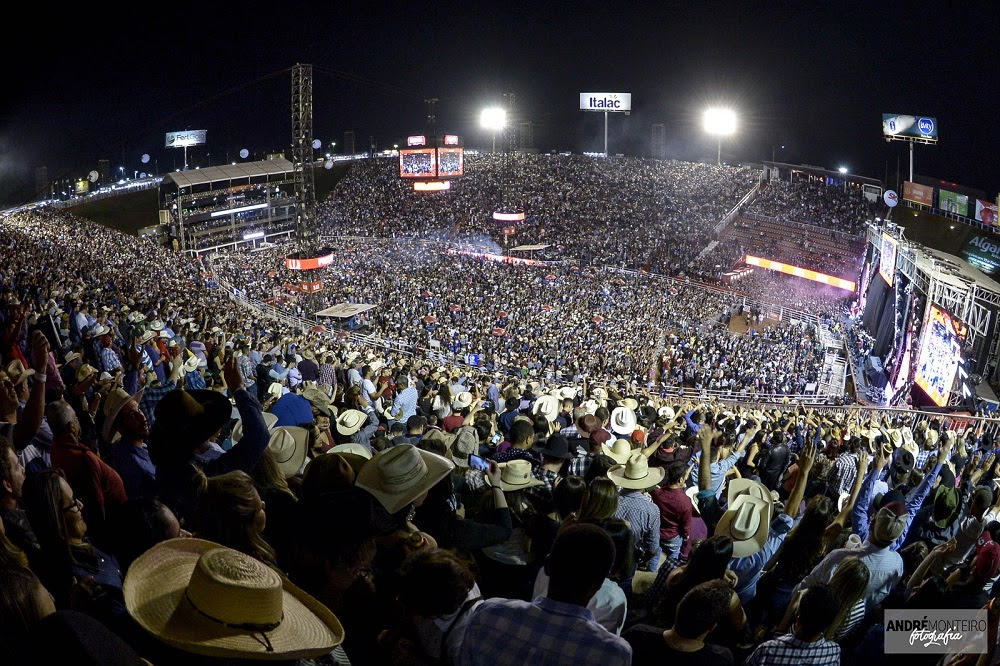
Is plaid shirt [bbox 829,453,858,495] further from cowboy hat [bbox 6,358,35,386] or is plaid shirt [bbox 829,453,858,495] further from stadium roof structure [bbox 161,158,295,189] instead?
stadium roof structure [bbox 161,158,295,189]

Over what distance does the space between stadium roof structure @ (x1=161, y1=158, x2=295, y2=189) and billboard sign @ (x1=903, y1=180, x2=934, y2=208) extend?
35.6 m

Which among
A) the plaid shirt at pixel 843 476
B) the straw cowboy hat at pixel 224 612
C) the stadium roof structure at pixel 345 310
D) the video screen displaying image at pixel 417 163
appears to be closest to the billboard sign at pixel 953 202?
the stadium roof structure at pixel 345 310

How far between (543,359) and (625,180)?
39206 mm

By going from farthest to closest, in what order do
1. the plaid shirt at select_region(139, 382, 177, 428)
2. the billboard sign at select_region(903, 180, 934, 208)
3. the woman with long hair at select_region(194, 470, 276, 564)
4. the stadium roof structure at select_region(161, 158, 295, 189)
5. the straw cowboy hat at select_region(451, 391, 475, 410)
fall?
→ the stadium roof structure at select_region(161, 158, 295, 189) → the billboard sign at select_region(903, 180, 934, 208) → the straw cowboy hat at select_region(451, 391, 475, 410) → the plaid shirt at select_region(139, 382, 177, 428) → the woman with long hair at select_region(194, 470, 276, 564)

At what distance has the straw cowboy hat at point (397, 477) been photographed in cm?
360

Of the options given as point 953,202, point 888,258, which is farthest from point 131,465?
point 953,202

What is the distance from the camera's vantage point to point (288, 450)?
5000 mm

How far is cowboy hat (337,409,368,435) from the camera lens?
686 cm

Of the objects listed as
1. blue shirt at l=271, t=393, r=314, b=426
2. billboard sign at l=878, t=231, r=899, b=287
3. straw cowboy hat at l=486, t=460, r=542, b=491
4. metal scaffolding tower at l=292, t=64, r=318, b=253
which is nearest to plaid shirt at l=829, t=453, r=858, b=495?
straw cowboy hat at l=486, t=460, r=542, b=491

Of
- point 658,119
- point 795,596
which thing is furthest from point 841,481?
point 658,119

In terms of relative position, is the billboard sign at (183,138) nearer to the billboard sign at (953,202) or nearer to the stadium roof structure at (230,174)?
the stadium roof structure at (230,174)

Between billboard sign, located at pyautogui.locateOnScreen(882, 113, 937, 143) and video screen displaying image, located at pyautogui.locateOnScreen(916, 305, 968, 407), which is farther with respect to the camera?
billboard sign, located at pyautogui.locateOnScreen(882, 113, 937, 143)

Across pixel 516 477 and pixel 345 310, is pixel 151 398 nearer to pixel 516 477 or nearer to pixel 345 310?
pixel 516 477

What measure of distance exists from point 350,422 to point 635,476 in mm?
3031
